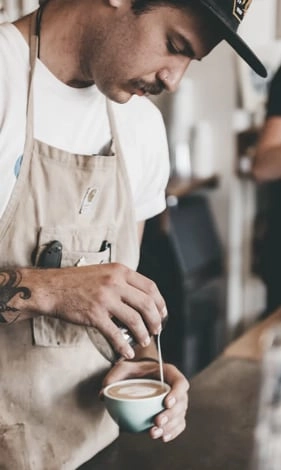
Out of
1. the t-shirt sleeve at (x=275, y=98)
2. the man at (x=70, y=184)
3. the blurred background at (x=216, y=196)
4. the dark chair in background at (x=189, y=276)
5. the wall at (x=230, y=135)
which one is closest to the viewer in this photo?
the man at (x=70, y=184)

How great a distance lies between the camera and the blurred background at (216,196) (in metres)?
3.43

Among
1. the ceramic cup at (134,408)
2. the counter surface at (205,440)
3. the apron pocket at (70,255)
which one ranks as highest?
the apron pocket at (70,255)

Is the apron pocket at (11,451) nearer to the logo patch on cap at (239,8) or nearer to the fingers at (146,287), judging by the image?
the fingers at (146,287)

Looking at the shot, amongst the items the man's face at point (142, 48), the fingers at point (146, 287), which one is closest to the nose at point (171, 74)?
the man's face at point (142, 48)

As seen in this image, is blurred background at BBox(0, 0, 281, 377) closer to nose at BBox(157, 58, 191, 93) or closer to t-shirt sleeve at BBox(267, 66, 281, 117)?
t-shirt sleeve at BBox(267, 66, 281, 117)

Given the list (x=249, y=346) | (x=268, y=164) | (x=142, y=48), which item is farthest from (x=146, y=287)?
(x=268, y=164)

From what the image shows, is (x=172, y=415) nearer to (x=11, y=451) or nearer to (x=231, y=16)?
(x=11, y=451)

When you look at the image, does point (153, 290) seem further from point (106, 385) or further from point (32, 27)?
point (32, 27)

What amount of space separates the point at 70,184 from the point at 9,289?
0.25 metres

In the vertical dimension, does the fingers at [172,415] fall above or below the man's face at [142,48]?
below

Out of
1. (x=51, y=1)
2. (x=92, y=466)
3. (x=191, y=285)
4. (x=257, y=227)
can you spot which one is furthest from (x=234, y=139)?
(x=92, y=466)

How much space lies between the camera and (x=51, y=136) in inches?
53.3

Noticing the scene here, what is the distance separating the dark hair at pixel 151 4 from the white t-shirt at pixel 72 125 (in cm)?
20

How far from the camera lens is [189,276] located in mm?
3381
